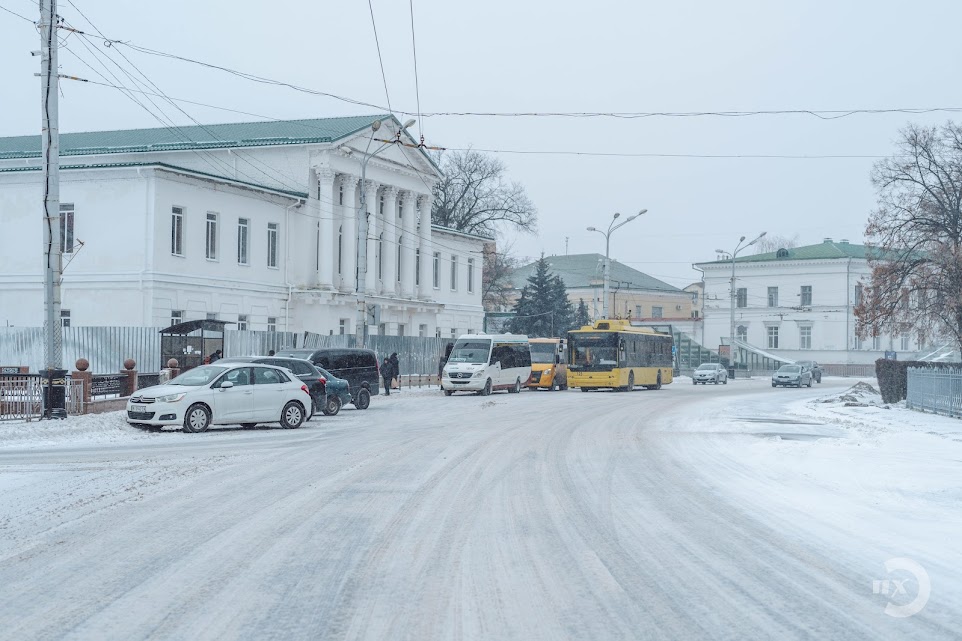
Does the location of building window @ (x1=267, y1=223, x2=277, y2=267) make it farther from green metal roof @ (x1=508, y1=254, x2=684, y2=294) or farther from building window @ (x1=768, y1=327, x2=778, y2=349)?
green metal roof @ (x1=508, y1=254, x2=684, y2=294)

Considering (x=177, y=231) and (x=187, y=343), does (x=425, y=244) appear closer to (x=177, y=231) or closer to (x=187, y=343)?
(x=177, y=231)

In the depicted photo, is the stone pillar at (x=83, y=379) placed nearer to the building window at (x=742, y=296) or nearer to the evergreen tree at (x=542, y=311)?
the evergreen tree at (x=542, y=311)

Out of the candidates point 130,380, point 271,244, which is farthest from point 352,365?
point 271,244

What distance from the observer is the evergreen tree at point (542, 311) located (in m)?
82.5

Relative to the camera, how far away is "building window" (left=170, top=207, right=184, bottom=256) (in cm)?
4447

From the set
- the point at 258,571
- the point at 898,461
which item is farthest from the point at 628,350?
the point at 258,571

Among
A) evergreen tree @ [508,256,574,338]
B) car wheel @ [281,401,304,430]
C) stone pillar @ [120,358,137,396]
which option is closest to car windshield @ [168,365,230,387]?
car wheel @ [281,401,304,430]

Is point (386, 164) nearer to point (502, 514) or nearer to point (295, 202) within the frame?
point (295, 202)

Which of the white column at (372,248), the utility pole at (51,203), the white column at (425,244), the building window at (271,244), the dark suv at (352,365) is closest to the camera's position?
the utility pole at (51,203)

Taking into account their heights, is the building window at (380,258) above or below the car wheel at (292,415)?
above

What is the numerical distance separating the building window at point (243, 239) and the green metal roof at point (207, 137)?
650 cm

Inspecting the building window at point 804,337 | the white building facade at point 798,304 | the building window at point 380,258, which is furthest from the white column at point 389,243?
the building window at point 804,337

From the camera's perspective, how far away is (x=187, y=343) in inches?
1395

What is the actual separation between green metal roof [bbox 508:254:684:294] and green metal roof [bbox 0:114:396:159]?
61.8m
